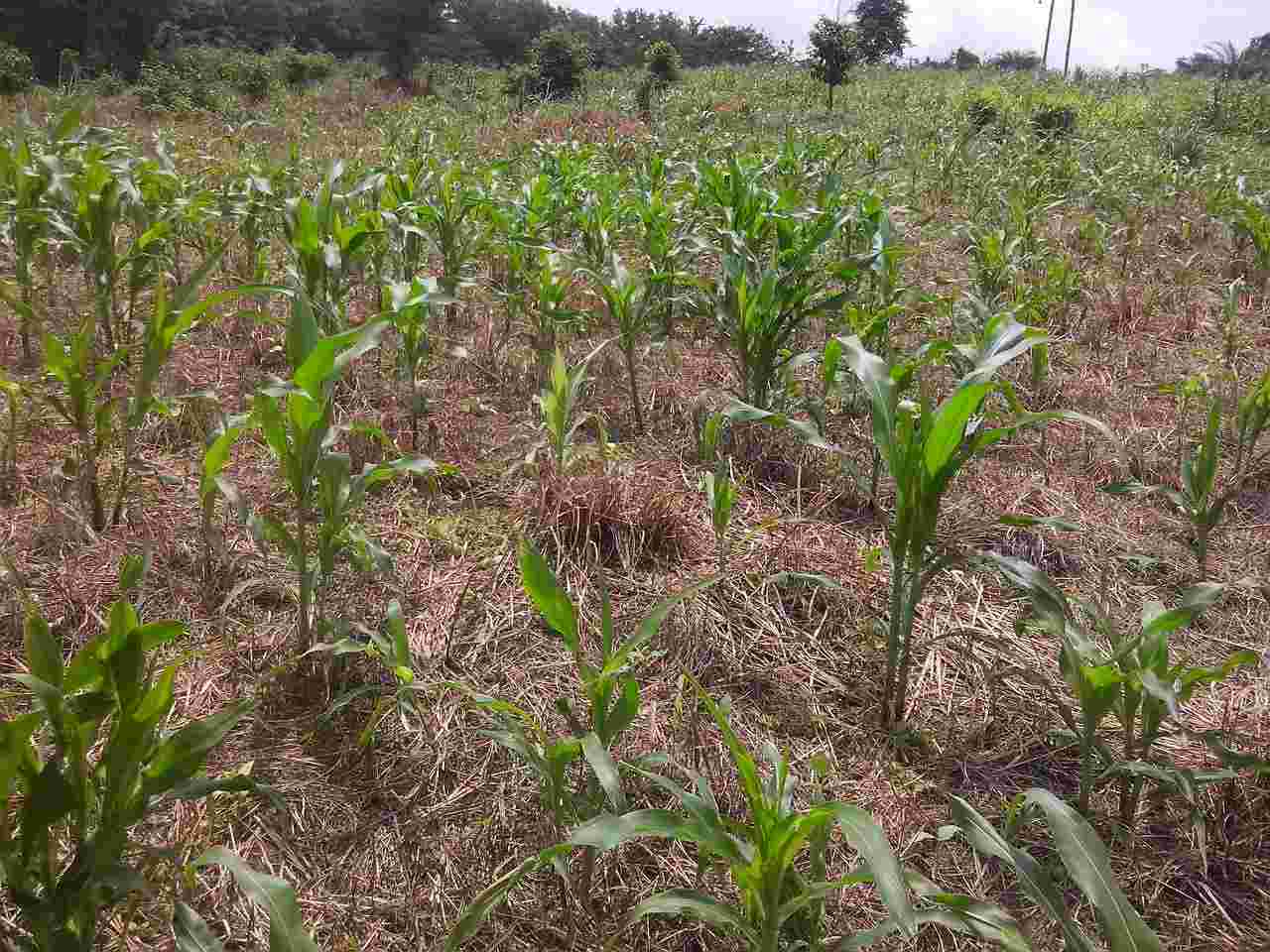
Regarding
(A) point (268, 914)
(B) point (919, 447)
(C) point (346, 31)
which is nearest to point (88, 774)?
(A) point (268, 914)

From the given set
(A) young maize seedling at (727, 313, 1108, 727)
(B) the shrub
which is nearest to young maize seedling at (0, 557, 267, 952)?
(A) young maize seedling at (727, 313, 1108, 727)

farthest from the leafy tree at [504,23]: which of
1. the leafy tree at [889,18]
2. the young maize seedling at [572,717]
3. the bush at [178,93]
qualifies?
the young maize seedling at [572,717]

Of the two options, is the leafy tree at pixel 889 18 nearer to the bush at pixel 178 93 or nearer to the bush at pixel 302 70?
the bush at pixel 302 70

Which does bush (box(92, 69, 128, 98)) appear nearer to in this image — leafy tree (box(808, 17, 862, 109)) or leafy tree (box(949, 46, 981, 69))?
leafy tree (box(808, 17, 862, 109))

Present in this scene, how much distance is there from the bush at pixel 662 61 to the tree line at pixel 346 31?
132 centimetres

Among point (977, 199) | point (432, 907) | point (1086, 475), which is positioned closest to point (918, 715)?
point (432, 907)

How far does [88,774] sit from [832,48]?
1561 centimetres

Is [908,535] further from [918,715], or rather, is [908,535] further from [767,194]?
[767,194]

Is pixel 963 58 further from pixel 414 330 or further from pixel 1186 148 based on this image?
pixel 414 330

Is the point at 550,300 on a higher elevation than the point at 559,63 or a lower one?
lower

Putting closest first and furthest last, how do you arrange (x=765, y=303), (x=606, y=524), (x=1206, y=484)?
1. (x=1206, y=484)
2. (x=606, y=524)
3. (x=765, y=303)

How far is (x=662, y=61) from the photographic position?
56.2 ft

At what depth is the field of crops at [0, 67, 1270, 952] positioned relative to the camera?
981 millimetres

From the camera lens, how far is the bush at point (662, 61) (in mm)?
16938
